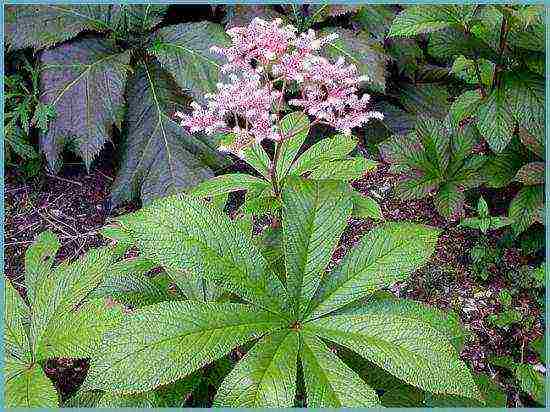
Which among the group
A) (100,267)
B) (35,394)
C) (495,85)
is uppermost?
(495,85)

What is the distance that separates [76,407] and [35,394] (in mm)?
151

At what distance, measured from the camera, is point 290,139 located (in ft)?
7.09

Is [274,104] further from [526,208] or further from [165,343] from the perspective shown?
[526,208]

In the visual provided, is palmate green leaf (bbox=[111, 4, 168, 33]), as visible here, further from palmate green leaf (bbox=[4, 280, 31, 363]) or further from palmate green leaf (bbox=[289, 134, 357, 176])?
palmate green leaf (bbox=[4, 280, 31, 363])

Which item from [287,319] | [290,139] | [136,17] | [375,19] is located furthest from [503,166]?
[136,17]

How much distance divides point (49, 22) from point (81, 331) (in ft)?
6.66

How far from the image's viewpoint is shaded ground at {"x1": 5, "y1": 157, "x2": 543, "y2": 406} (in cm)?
262

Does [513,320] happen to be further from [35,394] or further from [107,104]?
[107,104]

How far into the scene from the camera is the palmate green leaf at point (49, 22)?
3.15m

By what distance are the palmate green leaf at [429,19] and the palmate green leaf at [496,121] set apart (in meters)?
0.35

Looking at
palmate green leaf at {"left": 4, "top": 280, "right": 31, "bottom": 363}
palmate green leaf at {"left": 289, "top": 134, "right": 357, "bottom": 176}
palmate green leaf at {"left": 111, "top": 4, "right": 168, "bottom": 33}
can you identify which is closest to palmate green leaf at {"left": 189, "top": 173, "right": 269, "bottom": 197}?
palmate green leaf at {"left": 289, "top": 134, "right": 357, "bottom": 176}

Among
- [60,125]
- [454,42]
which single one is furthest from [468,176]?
[60,125]

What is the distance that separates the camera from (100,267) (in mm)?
1958

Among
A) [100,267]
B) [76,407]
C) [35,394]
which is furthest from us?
[100,267]
